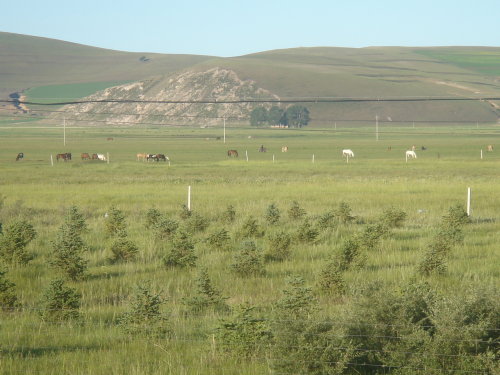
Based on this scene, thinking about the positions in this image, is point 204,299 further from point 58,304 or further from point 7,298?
point 7,298

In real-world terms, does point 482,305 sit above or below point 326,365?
above

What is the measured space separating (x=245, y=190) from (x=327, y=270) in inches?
969

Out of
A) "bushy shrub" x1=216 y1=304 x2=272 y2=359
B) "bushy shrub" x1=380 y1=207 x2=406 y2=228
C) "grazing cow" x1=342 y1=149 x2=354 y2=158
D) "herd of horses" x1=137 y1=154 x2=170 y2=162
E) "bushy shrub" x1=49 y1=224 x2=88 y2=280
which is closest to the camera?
"bushy shrub" x1=216 y1=304 x2=272 y2=359

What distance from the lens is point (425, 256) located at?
48.5 ft

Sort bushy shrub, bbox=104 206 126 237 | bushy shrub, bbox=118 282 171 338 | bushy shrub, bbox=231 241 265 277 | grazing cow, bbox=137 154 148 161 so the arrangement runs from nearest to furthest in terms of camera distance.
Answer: bushy shrub, bbox=118 282 171 338
bushy shrub, bbox=231 241 265 277
bushy shrub, bbox=104 206 126 237
grazing cow, bbox=137 154 148 161

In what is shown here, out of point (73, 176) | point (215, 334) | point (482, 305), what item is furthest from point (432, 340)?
point (73, 176)

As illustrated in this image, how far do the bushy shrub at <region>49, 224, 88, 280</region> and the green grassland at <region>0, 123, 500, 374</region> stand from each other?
250mm

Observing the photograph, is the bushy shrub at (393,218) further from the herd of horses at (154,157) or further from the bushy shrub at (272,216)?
the herd of horses at (154,157)

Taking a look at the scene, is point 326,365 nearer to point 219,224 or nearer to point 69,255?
point 69,255

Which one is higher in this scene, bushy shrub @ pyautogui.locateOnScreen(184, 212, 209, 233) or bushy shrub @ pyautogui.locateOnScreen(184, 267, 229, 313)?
bushy shrub @ pyautogui.locateOnScreen(184, 267, 229, 313)

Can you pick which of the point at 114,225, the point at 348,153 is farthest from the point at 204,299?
the point at 348,153

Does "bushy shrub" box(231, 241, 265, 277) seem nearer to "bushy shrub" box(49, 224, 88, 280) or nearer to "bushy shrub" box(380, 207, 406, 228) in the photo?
"bushy shrub" box(49, 224, 88, 280)

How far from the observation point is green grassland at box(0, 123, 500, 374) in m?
9.30

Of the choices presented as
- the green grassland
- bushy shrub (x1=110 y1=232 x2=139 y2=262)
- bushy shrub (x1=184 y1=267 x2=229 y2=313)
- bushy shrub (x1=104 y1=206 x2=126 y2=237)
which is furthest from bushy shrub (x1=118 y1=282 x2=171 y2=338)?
bushy shrub (x1=104 y1=206 x2=126 y2=237)
